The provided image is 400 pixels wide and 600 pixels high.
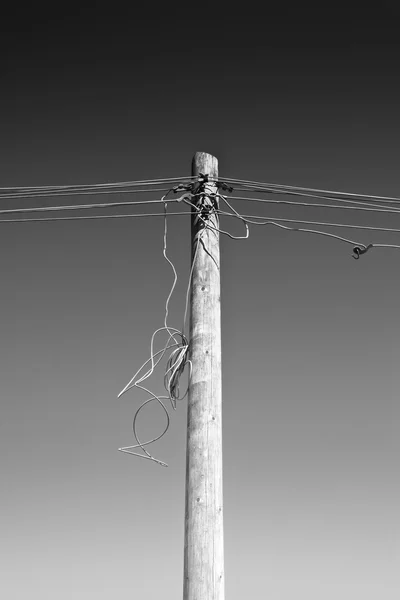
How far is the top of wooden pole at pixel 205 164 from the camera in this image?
223 inches

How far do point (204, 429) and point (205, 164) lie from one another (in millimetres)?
2212

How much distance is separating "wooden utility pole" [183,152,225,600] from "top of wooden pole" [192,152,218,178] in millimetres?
201

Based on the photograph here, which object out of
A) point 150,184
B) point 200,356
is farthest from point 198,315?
point 150,184

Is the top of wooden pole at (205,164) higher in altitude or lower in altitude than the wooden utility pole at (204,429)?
higher

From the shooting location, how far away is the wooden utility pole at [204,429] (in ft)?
14.4

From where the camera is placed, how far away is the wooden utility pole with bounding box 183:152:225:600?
14.4ft

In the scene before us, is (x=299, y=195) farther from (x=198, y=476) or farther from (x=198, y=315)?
(x=198, y=476)

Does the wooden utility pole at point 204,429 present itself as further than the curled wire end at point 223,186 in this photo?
No

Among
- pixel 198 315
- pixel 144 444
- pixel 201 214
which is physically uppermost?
pixel 201 214

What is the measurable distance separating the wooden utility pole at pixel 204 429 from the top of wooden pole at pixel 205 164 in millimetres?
201

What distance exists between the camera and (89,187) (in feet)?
22.0

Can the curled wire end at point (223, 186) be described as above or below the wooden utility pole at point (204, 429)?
above

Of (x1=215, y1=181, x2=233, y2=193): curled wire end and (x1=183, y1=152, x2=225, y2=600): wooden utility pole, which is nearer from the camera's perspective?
(x1=183, y1=152, x2=225, y2=600): wooden utility pole

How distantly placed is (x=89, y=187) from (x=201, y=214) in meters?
1.65
